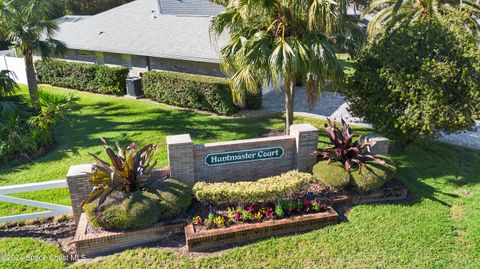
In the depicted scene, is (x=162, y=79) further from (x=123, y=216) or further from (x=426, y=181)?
(x=426, y=181)

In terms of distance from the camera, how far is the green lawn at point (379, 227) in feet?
20.1

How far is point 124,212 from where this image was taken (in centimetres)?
634

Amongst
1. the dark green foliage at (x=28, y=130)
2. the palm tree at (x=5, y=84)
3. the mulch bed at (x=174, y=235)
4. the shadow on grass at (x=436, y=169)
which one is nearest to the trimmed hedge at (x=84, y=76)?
the palm tree at (x=5, y=84)

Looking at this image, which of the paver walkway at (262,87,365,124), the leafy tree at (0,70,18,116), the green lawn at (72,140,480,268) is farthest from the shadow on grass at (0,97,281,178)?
the green lawn at (72,140,480,268)

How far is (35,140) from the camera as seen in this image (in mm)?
10906

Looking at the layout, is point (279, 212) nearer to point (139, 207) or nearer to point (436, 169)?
point (139, 207)

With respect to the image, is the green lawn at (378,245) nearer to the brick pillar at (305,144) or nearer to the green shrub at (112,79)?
the brick pillar at (305,144)

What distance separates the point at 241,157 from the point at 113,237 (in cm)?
309

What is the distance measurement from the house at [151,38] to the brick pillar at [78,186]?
8720 millimetres

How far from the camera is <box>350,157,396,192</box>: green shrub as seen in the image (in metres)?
7.66

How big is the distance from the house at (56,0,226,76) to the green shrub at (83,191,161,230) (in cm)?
907

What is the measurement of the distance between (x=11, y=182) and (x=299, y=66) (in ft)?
26.1

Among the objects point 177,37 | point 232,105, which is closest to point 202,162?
point 232,105

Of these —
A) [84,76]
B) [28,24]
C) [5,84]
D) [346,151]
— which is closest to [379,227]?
[346,151]
